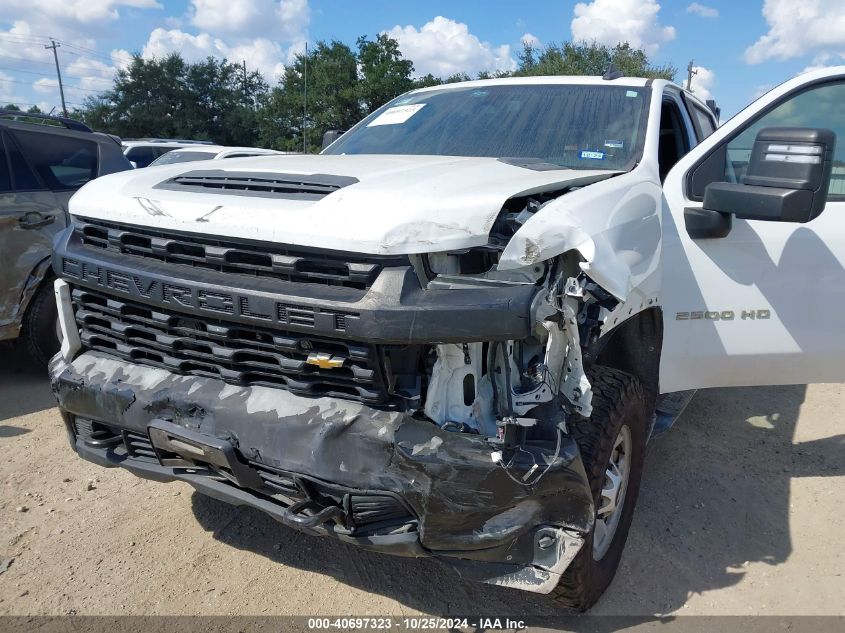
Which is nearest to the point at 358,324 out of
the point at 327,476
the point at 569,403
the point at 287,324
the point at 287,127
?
the point at 287,324

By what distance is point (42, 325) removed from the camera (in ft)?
15.4

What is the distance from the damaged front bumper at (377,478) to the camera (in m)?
1.92

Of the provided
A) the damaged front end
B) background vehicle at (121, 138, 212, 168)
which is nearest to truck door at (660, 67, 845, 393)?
the damaged front end

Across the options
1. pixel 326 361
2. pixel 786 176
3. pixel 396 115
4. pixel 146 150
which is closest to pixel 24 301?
pixel 396 115

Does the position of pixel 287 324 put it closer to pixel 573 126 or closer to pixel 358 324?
pixel 358 324

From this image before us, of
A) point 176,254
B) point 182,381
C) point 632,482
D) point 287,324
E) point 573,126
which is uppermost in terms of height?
point 573,126

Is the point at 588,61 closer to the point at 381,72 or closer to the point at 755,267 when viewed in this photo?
the point at 381,72

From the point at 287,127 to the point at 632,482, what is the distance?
4215 cm

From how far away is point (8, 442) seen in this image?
3.88m

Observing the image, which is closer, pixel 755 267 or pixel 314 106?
pixel 755 267

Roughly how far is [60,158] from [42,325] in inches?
54.8

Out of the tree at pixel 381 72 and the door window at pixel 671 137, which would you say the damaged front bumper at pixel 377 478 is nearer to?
the door window at pixel 671 137

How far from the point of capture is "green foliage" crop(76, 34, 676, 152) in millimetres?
40906

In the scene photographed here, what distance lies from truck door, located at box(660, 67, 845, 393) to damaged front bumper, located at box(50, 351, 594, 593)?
1263mm
